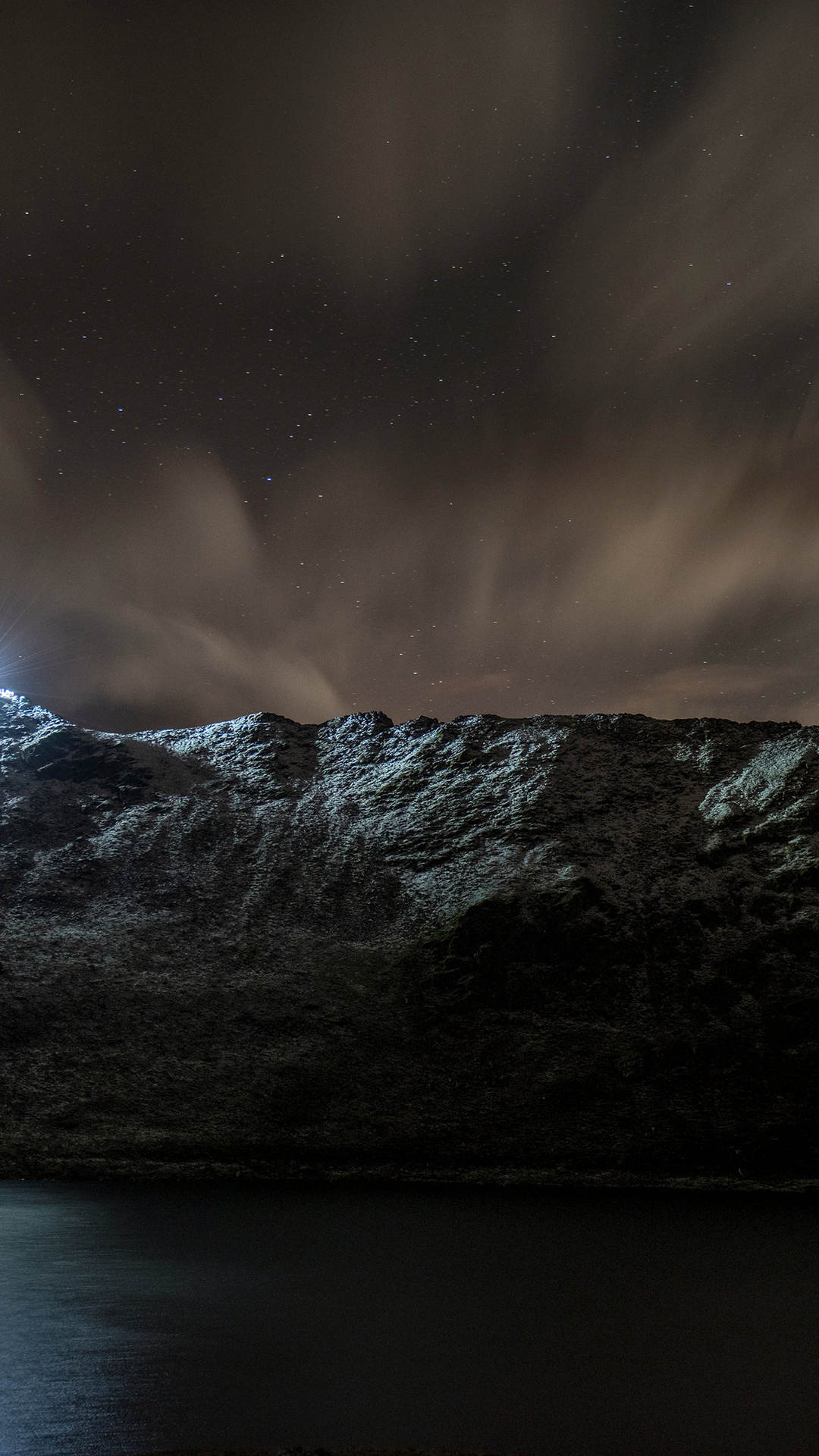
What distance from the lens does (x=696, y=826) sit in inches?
3056

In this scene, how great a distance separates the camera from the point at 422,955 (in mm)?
63156

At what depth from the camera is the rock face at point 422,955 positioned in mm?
43500

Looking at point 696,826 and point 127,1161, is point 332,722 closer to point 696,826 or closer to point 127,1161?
point 696,826

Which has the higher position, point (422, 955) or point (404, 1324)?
point (422, 955)

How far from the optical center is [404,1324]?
20078mm

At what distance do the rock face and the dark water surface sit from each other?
771cm

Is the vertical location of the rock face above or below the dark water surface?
above

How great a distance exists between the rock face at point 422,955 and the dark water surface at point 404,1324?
25.3 ft

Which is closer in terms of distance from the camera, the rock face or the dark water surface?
the dark water surface

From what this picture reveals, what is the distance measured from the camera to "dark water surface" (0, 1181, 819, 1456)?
A: 13906 mm

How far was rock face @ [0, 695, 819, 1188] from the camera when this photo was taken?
1713 inches

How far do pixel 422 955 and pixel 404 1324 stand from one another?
142ft

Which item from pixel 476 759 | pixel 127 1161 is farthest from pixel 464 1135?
pixel 476 759

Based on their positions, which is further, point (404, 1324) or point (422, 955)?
point (422, 955)
